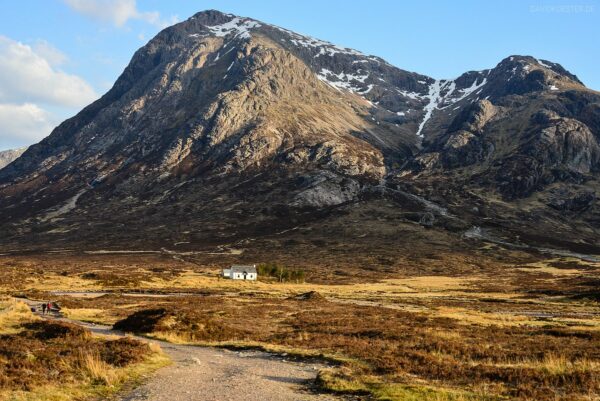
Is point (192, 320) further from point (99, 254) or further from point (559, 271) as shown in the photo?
point (99, 254)

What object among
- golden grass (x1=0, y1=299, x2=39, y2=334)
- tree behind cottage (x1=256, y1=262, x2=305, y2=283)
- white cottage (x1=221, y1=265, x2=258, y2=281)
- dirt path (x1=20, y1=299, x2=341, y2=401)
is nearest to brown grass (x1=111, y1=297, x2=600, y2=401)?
dirt path (x1=20, y1=299, x2=341, y2=401)

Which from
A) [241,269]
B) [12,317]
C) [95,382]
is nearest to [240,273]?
[241,269]

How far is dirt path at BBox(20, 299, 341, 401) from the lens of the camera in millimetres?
18078

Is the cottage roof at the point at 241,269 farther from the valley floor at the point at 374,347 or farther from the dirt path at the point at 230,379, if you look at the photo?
the dirt path at the point at 230,379

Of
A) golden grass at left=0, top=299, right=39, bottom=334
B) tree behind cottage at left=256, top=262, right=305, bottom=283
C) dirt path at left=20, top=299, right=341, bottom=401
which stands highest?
dirt path at left=20, top=299, right=341, bottom=401

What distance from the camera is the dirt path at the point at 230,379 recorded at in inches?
712

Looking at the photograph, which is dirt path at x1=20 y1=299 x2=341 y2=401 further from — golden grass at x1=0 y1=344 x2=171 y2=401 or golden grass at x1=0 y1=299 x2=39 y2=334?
golden grass at x1=0 y1=299 x2=39 y2=334

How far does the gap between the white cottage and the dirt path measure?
9900 centimetres

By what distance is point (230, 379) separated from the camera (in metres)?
21.1

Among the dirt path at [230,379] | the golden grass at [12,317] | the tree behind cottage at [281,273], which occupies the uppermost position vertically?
the dirt path at [230,379]

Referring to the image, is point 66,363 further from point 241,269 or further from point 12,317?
point 241,269

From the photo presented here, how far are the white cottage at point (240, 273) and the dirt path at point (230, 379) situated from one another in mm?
98998

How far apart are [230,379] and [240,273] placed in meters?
110

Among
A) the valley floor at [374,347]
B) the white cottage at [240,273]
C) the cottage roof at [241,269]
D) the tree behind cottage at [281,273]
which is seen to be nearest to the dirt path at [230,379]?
the valley floor at [374,347]
